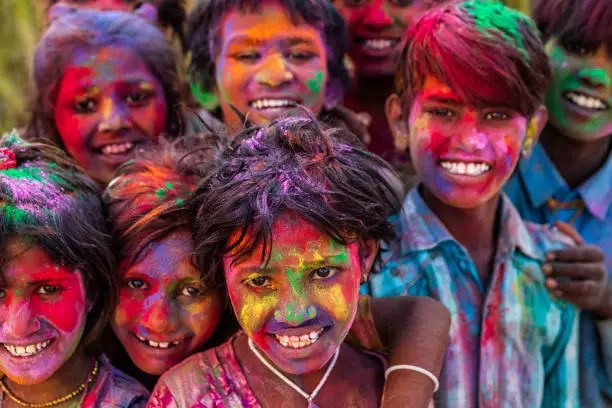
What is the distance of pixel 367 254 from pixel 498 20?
87 centimetres

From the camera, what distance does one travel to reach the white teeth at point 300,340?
1.68 meters

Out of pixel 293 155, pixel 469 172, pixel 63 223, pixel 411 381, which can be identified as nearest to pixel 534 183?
pixel 469 172

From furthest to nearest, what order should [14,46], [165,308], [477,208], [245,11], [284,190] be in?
[14,46] < [245,11] < [477,208] < [165,308] < [284,190]

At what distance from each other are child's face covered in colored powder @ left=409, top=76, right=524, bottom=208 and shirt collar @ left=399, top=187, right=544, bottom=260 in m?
0.10

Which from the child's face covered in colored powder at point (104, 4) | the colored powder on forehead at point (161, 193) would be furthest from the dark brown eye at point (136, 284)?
the child's face covered in colored powder at point (104, 4)

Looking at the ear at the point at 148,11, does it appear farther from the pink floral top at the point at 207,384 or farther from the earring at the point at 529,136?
the pink floral top at the point at 207,384

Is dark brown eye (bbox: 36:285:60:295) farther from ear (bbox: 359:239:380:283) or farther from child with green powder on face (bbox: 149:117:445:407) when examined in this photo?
ear (bbox: 359:239:380:283)

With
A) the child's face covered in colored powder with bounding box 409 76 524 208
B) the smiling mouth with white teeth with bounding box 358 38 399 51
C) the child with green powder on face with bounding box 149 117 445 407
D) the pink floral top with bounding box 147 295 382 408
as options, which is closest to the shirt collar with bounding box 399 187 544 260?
the child's face covered in colored powder with bounding box 409 76 524 208

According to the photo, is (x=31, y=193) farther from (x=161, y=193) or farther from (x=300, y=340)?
(x=300, y=340)

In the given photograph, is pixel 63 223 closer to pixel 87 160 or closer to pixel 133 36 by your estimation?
pixel 87 160

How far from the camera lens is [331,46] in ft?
9.07

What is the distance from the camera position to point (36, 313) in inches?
69.0

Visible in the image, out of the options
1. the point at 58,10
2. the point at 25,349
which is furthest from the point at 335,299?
the point at 58,10

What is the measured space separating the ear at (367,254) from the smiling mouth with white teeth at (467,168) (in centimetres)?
46
